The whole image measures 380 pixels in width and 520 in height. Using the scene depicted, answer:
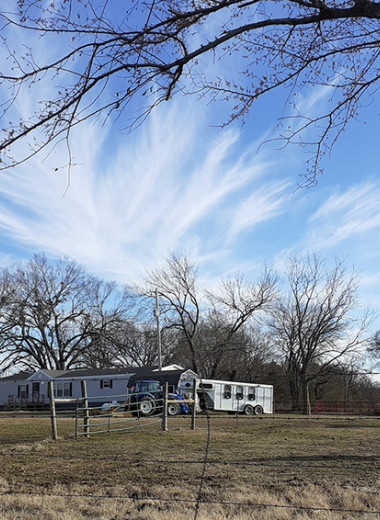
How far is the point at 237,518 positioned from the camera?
568cm

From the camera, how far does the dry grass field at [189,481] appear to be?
6.06 m

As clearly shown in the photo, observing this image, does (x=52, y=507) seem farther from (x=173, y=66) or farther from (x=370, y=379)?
(x=370, y=379)

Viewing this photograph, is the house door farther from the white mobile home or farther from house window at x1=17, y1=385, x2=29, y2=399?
house window at x1=17, y1=385, x2=29, y2=399

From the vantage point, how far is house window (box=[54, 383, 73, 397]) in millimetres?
44062

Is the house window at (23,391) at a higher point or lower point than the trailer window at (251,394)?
lower

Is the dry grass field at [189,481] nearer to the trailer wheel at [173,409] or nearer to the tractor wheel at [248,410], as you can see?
the trailer wheel at [173,409]

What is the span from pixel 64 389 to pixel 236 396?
1602 cm

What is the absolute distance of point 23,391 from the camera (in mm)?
47188

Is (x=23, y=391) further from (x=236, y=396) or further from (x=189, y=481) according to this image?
(x=189, y=481)

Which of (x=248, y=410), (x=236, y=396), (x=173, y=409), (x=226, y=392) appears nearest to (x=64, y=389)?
(x=226, y=392)

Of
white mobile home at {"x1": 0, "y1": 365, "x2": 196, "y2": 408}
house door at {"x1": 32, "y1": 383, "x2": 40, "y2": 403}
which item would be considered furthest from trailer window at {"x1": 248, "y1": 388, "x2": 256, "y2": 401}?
house door at {"x1": 32, "y1": 383, "x2": 40, "y2": 403}

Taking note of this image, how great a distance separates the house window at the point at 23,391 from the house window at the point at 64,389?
3286mm

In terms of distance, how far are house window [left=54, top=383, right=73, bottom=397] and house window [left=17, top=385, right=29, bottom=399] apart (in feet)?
10.8

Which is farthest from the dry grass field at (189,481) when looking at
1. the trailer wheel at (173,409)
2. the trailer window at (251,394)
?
the trailer window at (251,394)
